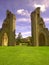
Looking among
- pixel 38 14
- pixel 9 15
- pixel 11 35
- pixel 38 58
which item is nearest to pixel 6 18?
pixel 9 15

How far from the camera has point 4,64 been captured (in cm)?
1577

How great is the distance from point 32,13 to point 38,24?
3209 millimetres

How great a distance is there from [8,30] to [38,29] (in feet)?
26.9

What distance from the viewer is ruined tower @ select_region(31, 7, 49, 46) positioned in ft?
149

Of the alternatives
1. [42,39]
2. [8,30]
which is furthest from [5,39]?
[42,39]

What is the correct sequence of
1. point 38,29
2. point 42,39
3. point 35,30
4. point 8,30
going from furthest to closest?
1. point 8,30
2. point 42,39
3. point 38,29
4. point 35,30

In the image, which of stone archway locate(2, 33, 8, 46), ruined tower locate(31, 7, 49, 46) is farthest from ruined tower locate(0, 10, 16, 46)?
ruined tower locate(31, 7, 49, 46)

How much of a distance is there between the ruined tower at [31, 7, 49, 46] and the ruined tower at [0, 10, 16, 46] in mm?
5176

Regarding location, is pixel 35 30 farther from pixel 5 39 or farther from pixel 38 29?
pixel 5 39

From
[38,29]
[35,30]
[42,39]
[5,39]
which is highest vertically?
[38,29]

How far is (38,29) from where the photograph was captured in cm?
4606

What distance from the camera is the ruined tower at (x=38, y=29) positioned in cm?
4528

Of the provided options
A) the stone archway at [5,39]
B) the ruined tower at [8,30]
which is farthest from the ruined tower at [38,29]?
the stone archway at [5,39]

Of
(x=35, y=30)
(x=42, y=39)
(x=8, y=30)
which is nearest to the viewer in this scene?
(x=35, y=30)
